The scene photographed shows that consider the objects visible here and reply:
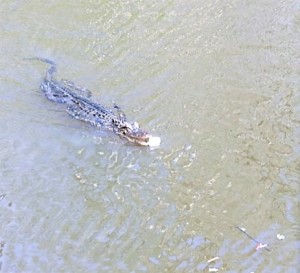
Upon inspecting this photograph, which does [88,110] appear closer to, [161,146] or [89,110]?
[89,110]

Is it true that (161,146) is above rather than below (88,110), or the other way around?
below

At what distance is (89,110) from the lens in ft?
22.2

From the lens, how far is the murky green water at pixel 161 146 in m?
4.97

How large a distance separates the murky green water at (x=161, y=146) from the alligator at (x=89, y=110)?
0.11 m

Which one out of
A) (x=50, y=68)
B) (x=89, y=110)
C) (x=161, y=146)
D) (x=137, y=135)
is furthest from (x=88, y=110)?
(x=50, y=68)

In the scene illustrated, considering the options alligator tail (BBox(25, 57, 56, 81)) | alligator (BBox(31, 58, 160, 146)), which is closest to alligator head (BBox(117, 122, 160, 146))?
alligator (BBox(31, 58, 160, 146))

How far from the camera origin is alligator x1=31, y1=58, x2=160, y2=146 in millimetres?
6207

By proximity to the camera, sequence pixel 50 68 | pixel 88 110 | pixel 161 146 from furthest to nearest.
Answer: pixel 50 68
pixel 88 110
pixel 161 146

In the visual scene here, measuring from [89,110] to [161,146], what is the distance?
1.13 m

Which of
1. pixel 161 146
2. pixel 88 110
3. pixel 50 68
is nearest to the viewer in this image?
pixel 161 146

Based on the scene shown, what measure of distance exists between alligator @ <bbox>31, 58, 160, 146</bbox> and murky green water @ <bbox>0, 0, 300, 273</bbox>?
0.36 feet

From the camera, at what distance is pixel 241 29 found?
8195mm

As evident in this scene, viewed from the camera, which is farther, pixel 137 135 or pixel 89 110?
pixel 89 110

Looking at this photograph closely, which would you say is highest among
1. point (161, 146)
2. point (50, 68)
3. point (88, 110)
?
point (50, 68)
